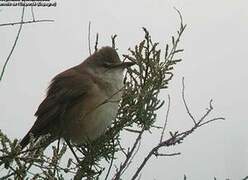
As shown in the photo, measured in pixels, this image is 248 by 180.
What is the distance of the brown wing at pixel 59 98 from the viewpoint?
4102 mm

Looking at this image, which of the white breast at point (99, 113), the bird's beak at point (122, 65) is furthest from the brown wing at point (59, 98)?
the bird's beak at point (122, 65)

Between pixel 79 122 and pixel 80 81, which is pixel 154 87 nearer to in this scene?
pixel 79 122

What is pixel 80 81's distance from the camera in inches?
183

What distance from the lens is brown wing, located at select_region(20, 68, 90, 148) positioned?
410 centimetres

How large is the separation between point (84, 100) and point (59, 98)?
0.81 feet

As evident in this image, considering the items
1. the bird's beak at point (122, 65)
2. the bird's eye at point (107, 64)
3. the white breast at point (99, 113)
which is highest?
the bird's eye at point (107, 64)

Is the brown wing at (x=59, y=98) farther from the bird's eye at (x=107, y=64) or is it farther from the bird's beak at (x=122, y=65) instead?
the bird's beak at (x=122, y=65)

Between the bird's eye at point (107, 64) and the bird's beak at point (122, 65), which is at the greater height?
the bird's eye at point (107, 64)

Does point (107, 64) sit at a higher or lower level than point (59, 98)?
higher

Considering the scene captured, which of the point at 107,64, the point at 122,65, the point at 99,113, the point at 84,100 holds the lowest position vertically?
the point at 99,113

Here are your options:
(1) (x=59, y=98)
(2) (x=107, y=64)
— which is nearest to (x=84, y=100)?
→ (1) (x=59, y=98)

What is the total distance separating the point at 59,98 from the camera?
4465mm

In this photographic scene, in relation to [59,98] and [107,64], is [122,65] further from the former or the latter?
[59,98]

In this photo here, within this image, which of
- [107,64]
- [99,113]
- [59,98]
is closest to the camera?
[99,113]
